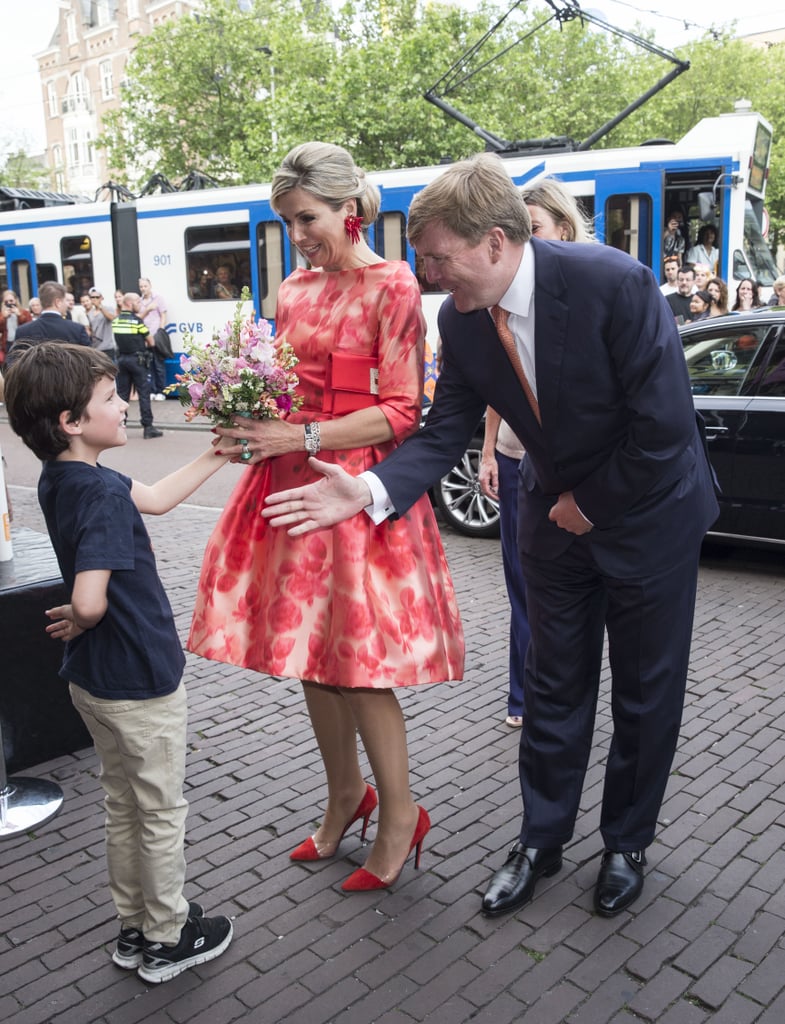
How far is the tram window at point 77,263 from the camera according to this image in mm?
17781

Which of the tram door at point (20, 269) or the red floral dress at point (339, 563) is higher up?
the tram door at point (20, 269)

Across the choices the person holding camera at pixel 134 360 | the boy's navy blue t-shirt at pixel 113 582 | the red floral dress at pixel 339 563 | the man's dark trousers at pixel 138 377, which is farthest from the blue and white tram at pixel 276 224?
the boy's navy blue t-shirt at pixel 113 582

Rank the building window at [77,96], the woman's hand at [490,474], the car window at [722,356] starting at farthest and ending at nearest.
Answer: the building window at [77,96] < the car window at [722,356] < the woman's hand at [490,474]

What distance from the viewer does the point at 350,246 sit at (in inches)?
107

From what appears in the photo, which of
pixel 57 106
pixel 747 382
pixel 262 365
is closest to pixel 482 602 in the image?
pixel 747 382

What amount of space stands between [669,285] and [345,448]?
963 centimetres

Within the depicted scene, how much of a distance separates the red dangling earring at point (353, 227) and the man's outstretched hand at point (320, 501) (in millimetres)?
628

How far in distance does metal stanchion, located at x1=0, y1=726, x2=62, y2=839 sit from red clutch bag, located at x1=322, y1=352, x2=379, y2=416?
1.76 meters

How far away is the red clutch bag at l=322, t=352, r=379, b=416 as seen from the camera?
2.69 metres

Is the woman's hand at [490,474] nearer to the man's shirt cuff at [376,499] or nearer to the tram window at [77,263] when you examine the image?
the man's shirt cuff at [376,499]

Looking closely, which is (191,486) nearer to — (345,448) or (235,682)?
(345,448)

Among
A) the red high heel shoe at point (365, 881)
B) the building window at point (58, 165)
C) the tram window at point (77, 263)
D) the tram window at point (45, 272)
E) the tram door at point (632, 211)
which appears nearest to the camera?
the red high heel shoe at point (365, 881)

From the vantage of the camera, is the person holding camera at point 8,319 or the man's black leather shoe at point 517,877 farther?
the person holding camera at point 8,319

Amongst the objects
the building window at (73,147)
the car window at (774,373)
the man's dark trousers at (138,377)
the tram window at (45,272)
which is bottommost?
the man's dark trousers at (138,377)
